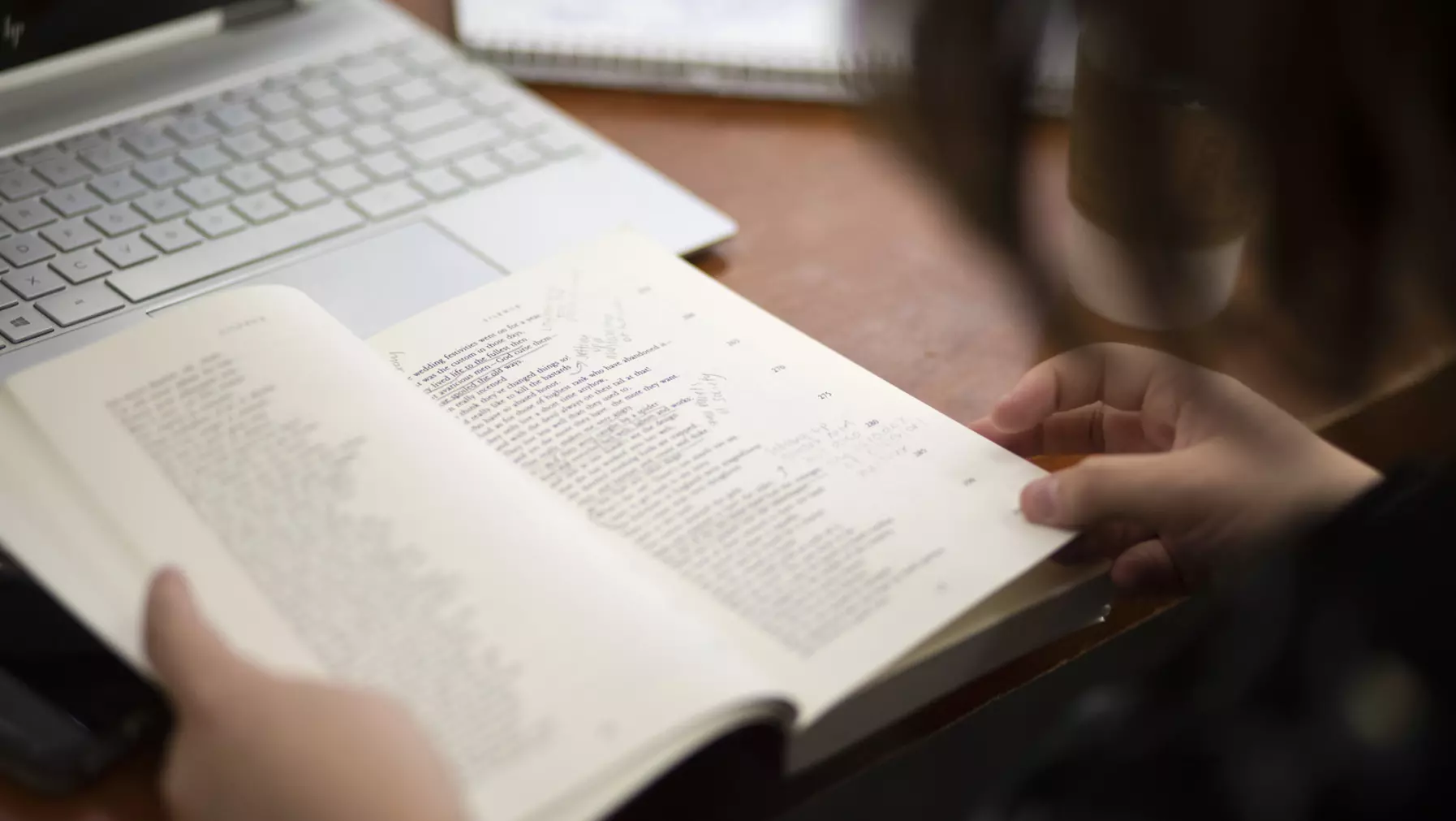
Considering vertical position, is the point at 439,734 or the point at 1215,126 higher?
the point at 1215,126

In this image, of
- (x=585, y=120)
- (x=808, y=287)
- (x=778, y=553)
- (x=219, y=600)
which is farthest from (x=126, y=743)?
(x=585, y=120)

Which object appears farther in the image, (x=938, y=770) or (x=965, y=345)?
(x=965, y=345)

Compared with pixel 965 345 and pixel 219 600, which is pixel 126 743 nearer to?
pixel 219 600

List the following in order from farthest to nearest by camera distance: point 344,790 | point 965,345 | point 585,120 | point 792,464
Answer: point 585,120 < point 965,345 < point 792,464 < point 344,790

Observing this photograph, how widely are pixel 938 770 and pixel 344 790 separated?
0.19 meters

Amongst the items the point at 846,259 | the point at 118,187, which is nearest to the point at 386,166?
the point at 118,187

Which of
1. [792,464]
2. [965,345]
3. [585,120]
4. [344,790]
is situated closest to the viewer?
[344,790]

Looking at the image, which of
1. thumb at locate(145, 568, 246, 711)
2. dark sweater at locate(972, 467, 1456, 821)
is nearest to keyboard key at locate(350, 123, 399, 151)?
thumb at locate(145, 568, 246, 711)

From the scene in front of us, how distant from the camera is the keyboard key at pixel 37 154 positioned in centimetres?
66

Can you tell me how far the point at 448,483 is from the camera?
46 cm

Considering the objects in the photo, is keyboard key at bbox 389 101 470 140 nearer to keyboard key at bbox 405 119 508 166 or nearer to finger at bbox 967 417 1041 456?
keyboard key at bbox 405 119 508 166

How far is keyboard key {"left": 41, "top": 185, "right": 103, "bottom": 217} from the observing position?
63cm

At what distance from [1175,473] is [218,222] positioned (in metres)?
0.46

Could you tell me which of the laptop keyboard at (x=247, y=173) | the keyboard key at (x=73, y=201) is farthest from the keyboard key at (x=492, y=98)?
the keyboard key at (x=73, y=201)
